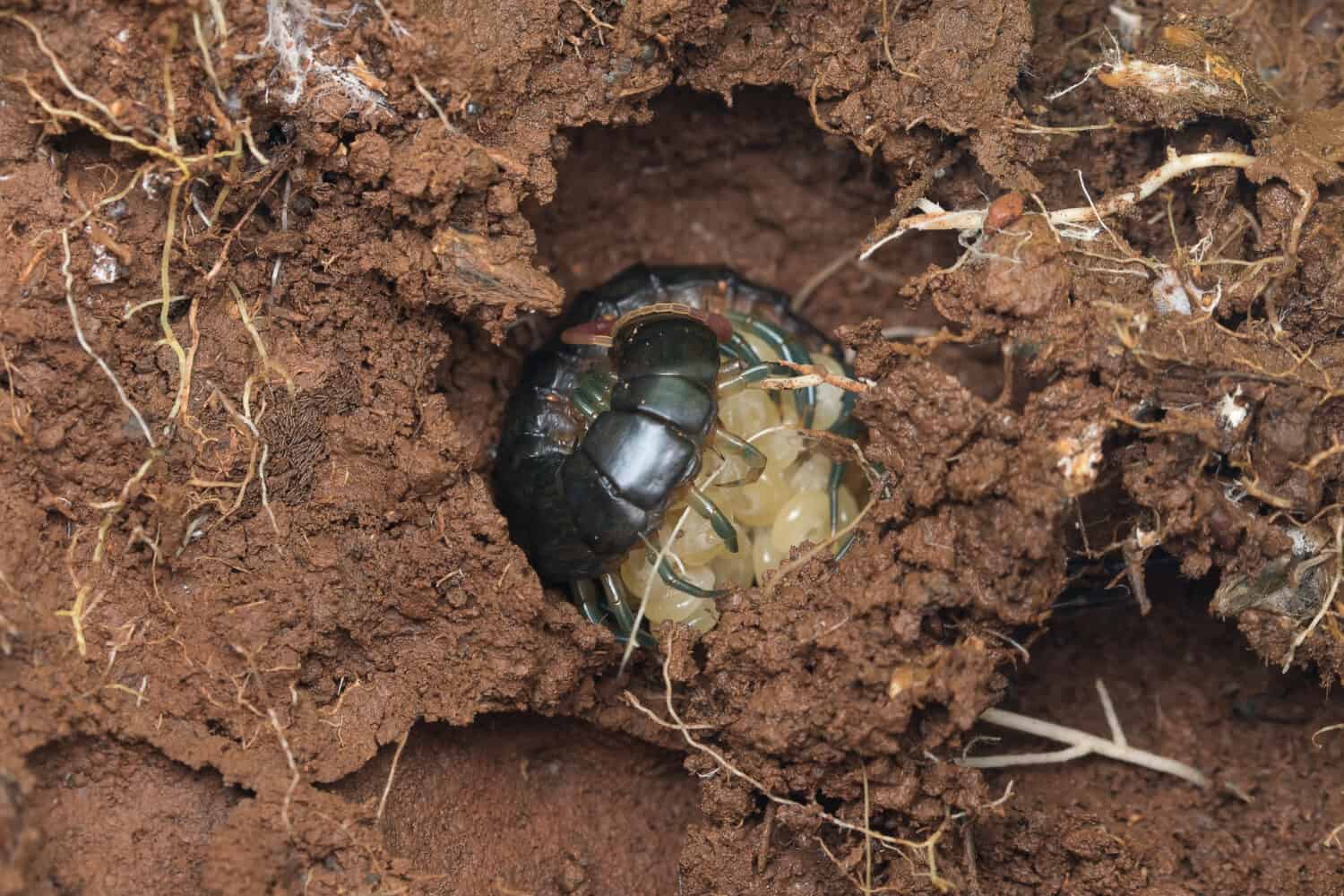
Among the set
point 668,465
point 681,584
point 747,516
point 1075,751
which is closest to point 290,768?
point 681,584

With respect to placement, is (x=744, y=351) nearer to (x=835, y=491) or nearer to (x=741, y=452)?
(x=741, y=452)

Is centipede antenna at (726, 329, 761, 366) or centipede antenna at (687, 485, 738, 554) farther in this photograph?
centipede antenna at (726, 329, 761, 366)

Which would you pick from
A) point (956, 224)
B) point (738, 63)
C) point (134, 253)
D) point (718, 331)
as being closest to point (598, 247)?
point (718, 331)

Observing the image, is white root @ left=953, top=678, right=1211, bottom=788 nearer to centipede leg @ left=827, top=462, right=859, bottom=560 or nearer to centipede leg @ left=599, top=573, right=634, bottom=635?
centipede leg @ left=827, top=462, right=859, bottom=560

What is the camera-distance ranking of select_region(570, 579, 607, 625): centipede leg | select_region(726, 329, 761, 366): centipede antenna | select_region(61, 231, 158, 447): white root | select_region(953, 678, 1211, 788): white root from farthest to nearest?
1. select_region(726, 329, 761, 366): centipede antenna
2. select_region(570, 579, 607, 625): centipede leg
3. select_region(953, 678, 1211, 788): white root
4. select_region(61, 231, 158, 447): white root

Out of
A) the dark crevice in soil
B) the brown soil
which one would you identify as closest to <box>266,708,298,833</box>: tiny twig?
the brown soil

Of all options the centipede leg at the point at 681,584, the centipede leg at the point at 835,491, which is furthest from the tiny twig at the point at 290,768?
the centipede leg at the point at 835,491

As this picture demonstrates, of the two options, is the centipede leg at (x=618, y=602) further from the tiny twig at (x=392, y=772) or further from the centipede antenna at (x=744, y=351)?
the centipede antenna at (x=744, y=351)
